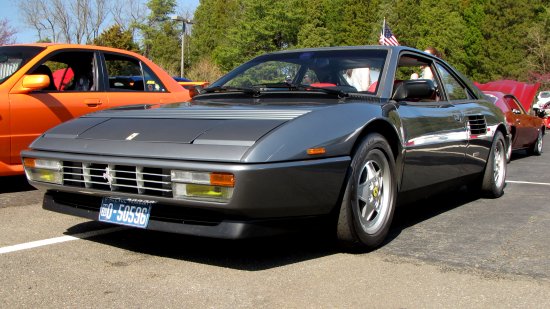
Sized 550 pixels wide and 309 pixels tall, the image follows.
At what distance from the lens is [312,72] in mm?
4344

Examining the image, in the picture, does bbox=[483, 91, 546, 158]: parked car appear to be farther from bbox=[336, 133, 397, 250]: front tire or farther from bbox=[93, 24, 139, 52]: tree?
bbox=[93, 24, 139, 52]: tree

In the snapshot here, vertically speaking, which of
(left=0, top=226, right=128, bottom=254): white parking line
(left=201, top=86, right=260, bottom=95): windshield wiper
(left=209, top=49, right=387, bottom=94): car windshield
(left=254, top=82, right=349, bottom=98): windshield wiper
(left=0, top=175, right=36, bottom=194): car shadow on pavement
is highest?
(left=209, top=49, right=387, bottom=94): car windshield

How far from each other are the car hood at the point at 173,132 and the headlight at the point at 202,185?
85 millimetres

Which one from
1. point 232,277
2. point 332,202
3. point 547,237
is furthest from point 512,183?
point 232,277

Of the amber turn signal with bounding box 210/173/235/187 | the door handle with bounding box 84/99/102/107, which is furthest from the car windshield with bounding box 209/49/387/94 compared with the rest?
the door handle with bounding box 84/99/102/107

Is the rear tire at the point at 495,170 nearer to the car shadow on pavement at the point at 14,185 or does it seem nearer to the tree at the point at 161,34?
the car shadow on pavement at the point at 14,185

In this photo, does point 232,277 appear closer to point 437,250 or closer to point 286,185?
point 286,185

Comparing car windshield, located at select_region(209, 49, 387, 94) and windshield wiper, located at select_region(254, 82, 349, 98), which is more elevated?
car windshield, located at select_region(209, 49, 387, 94)

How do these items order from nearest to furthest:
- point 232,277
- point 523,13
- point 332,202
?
point 232,277, point 332,202, point 523,13

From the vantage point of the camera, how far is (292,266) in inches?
126

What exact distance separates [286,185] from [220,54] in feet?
213

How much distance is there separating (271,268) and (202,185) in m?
0.66

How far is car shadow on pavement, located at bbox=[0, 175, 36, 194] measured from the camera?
18.7 feet

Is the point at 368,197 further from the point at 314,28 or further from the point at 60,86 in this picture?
the point at 314,28
